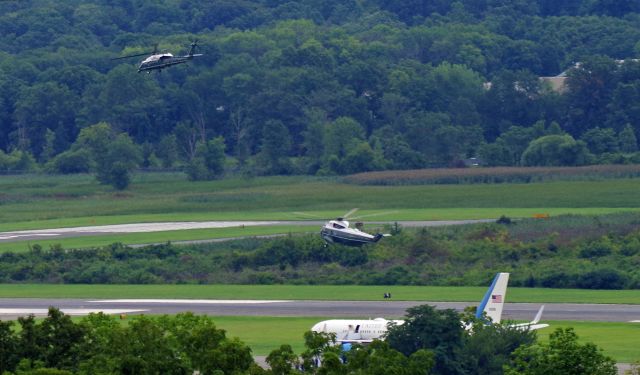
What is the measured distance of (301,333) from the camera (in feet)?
253

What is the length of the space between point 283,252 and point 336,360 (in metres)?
68.6

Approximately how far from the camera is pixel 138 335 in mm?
46062

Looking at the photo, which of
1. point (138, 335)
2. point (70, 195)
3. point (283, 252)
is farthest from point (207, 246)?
point (138, 335)

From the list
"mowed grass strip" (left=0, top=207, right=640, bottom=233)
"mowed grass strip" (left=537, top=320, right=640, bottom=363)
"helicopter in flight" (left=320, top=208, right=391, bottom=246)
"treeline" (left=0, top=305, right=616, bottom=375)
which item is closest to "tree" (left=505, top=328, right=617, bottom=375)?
"treeline" (left=0, top=305, right=616, bottom=375)

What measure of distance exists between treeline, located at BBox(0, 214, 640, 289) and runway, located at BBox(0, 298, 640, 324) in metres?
12.0

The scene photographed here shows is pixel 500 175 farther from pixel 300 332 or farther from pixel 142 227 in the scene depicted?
pixel 300 332

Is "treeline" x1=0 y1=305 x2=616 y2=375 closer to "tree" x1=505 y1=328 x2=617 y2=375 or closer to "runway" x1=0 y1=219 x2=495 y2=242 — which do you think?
"tree" x1=505 y1=328 x2=617 y2=375

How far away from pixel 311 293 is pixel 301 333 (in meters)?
20.3

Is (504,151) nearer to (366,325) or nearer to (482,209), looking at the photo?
(482,209)

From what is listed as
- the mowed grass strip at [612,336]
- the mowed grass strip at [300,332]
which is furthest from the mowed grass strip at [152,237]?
the mowed grass strip at [612,336]

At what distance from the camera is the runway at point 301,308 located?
82.4 m

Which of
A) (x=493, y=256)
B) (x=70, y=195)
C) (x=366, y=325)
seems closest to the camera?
(x=366, y=325)

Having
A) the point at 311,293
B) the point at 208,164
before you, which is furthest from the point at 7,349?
the point at 208,164

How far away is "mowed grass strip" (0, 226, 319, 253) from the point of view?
127812 mm
